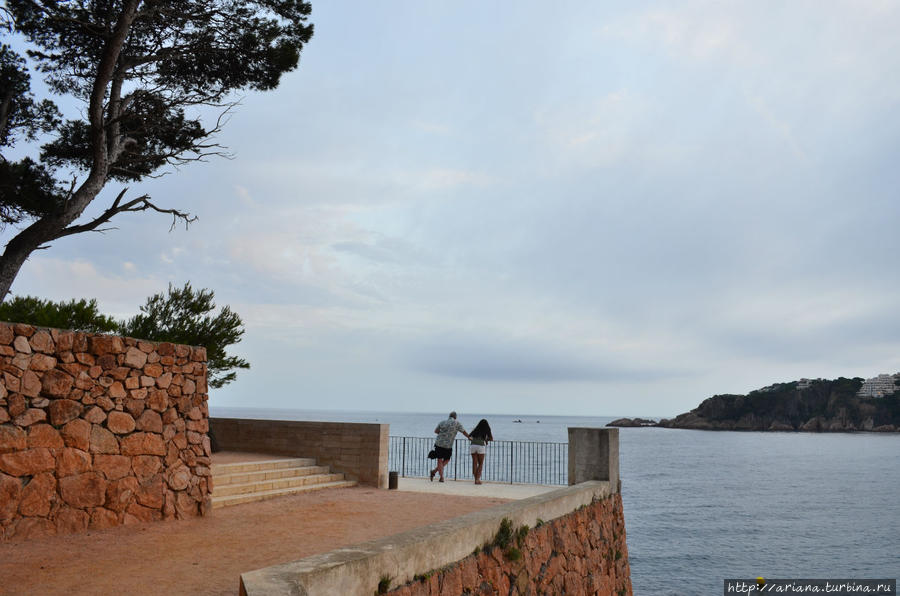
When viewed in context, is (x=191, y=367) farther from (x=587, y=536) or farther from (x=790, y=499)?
(x=790, y=499)

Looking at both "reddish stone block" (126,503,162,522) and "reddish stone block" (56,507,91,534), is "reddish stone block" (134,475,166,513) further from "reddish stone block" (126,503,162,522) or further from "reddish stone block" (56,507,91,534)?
"reddish stone block" (56,507,91,534)

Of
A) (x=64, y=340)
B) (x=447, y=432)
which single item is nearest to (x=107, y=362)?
(x=64, y=340)

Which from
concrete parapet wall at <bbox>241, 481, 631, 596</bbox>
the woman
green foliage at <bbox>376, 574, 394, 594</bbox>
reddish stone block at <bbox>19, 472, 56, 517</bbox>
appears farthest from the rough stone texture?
the woman

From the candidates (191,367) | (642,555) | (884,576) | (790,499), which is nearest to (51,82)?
(191,367)

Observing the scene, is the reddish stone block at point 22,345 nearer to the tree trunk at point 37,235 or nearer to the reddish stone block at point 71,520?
the reddish stone block at point 71,520

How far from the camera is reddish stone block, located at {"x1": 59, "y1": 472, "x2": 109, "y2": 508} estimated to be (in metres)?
8.13

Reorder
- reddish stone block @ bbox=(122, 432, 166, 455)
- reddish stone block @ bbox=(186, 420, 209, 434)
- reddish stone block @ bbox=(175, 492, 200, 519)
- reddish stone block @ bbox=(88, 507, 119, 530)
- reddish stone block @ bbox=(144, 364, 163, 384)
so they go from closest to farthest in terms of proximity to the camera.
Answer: reddish stone block @ bbox=(88, 507, 119, 530) → reddish stone block @ bbox=(122, 432, 166, 455) → reddish stone block @ bbox=(144, 364, 163, 384) → reddish stone block @ bbox=(175, 492, 200, 519) → reddish stone block @ bbox=(186, 420, 209, 434)

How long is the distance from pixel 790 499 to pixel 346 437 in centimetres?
4403

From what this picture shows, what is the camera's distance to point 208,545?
7816mm

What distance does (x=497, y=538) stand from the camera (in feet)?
25.8

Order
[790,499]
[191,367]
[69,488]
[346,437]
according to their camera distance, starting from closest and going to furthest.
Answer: [69,488]
[191,367]
[346,437]
[790,499]

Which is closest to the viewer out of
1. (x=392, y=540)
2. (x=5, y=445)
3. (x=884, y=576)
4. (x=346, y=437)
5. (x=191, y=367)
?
(x=392, y=540)

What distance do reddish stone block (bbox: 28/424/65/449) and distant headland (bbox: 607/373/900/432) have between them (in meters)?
138

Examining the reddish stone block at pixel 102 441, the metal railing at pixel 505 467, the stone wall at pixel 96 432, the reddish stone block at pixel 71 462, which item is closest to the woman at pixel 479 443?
the metal railing at pixel 505 467
